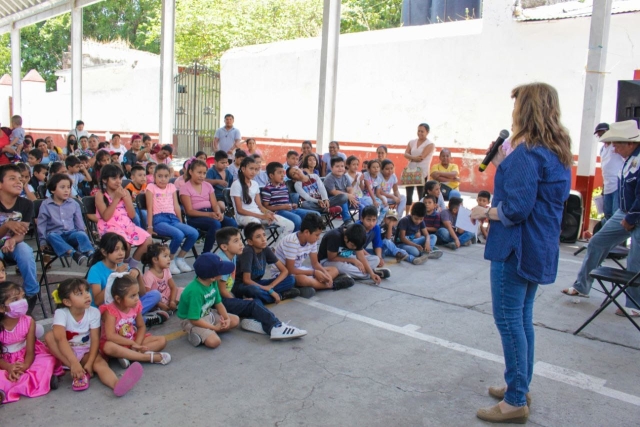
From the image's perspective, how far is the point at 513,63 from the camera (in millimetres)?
12234

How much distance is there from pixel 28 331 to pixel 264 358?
148cm

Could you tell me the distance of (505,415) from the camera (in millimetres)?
3084

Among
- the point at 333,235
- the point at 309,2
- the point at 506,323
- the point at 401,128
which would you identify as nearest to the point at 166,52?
the point at 401,128

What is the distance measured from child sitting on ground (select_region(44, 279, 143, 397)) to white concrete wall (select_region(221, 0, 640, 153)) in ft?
34.3

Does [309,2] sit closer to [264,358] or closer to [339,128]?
[339,128]

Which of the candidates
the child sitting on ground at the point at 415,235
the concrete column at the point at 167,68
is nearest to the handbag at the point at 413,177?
the child sitting on ground at the point at 415,235

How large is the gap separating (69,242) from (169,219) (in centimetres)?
118

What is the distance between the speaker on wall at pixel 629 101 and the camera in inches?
285

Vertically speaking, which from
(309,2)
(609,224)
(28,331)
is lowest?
(28,331)

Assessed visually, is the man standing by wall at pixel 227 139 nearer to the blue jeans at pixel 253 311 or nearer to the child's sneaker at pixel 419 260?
the child's sneaker at pixel 419 260

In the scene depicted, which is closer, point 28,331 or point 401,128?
point 28,331

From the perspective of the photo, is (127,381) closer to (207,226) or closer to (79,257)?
(79,257)

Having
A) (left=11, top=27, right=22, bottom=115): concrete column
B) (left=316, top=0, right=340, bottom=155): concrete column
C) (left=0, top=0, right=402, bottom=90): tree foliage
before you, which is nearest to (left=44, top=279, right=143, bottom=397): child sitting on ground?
(left=316, top=0, right=340, bottom=155): concrete column

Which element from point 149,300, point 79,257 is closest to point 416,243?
point 149,300
